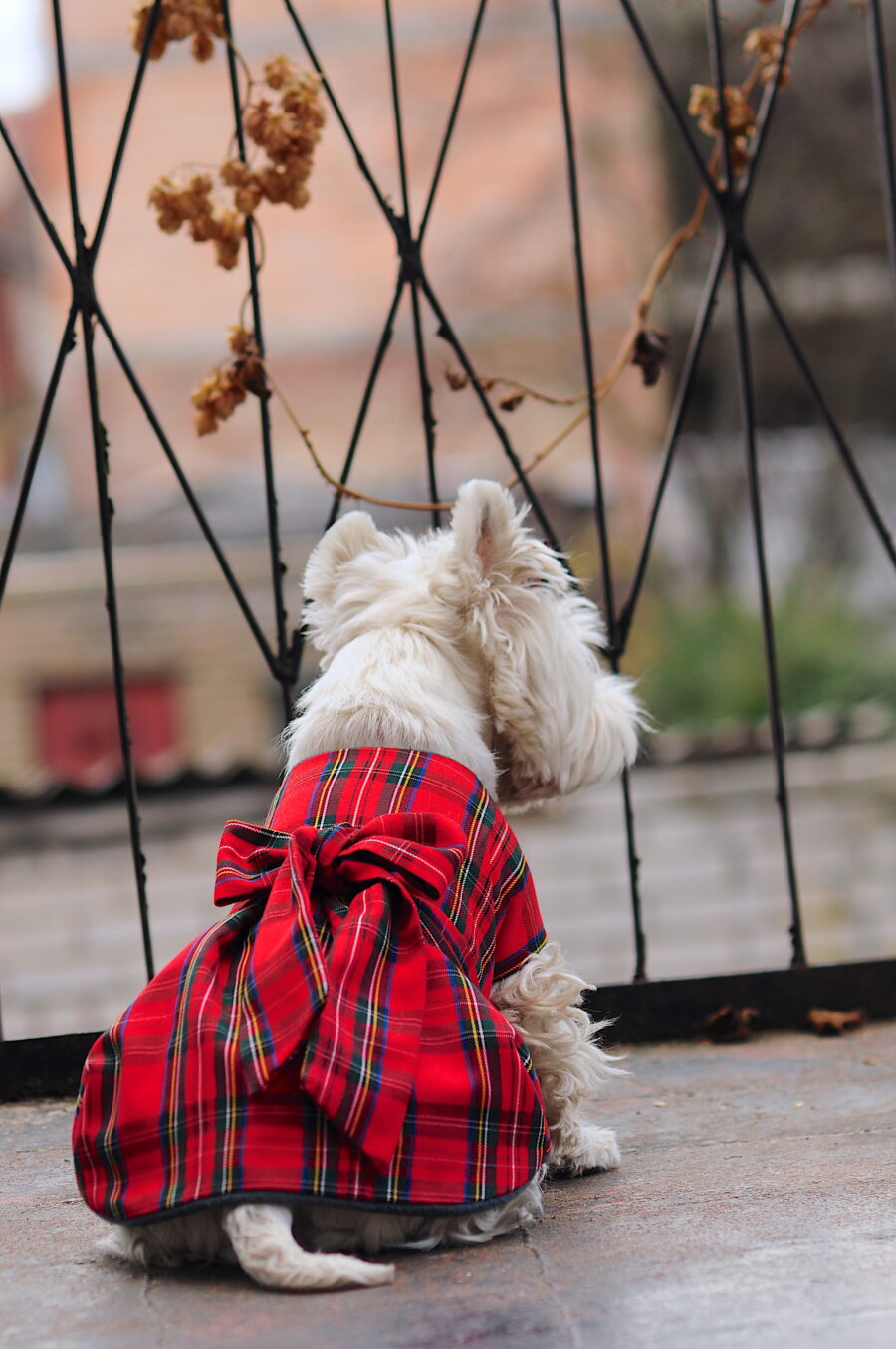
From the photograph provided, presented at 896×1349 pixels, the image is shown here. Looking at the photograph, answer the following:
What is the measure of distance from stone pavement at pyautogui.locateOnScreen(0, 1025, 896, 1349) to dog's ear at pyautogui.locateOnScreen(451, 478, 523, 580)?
3.72 ft

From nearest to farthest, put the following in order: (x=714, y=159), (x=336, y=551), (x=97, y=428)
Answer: (x=336, y=551), (x=97, y=428), (x=714, y=159)

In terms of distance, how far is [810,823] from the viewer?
9.27 meters

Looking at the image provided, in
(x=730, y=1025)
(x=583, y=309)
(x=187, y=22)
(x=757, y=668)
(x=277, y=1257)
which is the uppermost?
(x=187, y=22)

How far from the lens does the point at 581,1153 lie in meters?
2.45

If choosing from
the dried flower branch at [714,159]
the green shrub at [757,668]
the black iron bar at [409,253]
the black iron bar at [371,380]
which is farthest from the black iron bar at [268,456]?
the green shrub at [757,668]

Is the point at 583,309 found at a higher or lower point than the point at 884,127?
lower

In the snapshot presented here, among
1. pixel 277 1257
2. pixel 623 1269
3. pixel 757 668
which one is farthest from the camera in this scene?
pixel 757 668

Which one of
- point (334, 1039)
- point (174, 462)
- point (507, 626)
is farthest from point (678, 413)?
point (334, 1039)

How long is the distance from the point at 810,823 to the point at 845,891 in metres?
0.50

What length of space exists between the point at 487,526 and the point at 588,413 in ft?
2.85

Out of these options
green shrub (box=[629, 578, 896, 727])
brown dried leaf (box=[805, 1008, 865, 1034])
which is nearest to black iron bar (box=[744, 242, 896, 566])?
brown dried leaf (box=[805, 1008, 865, 1034])

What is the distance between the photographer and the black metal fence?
9.61 feet

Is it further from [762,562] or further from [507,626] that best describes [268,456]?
[762,562]

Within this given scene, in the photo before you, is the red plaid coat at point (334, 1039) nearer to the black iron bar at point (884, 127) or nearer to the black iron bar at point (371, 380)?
the black iron bar at point (371, 380)
